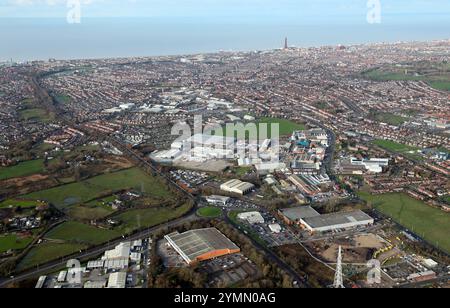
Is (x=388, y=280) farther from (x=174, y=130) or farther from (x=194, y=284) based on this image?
(x=174, y=130)

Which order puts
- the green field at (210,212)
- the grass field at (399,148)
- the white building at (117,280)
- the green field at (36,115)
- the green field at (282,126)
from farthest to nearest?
the green field at (36,115), the green field at (282,126), the grass field at (399,148), the green field at (210,212), the white building at (117,280)

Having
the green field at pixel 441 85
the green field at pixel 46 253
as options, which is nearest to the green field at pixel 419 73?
the green field at pixel 441 85

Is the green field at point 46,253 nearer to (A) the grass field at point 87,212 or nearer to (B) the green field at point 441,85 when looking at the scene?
(A) the grass field at point 87,212

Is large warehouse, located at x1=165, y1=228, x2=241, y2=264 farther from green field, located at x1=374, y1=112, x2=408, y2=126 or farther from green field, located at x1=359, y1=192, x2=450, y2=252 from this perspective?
green field, located at x1=374, y1=112, x2=408, y2=126

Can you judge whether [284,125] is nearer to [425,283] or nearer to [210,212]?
[210,212]
